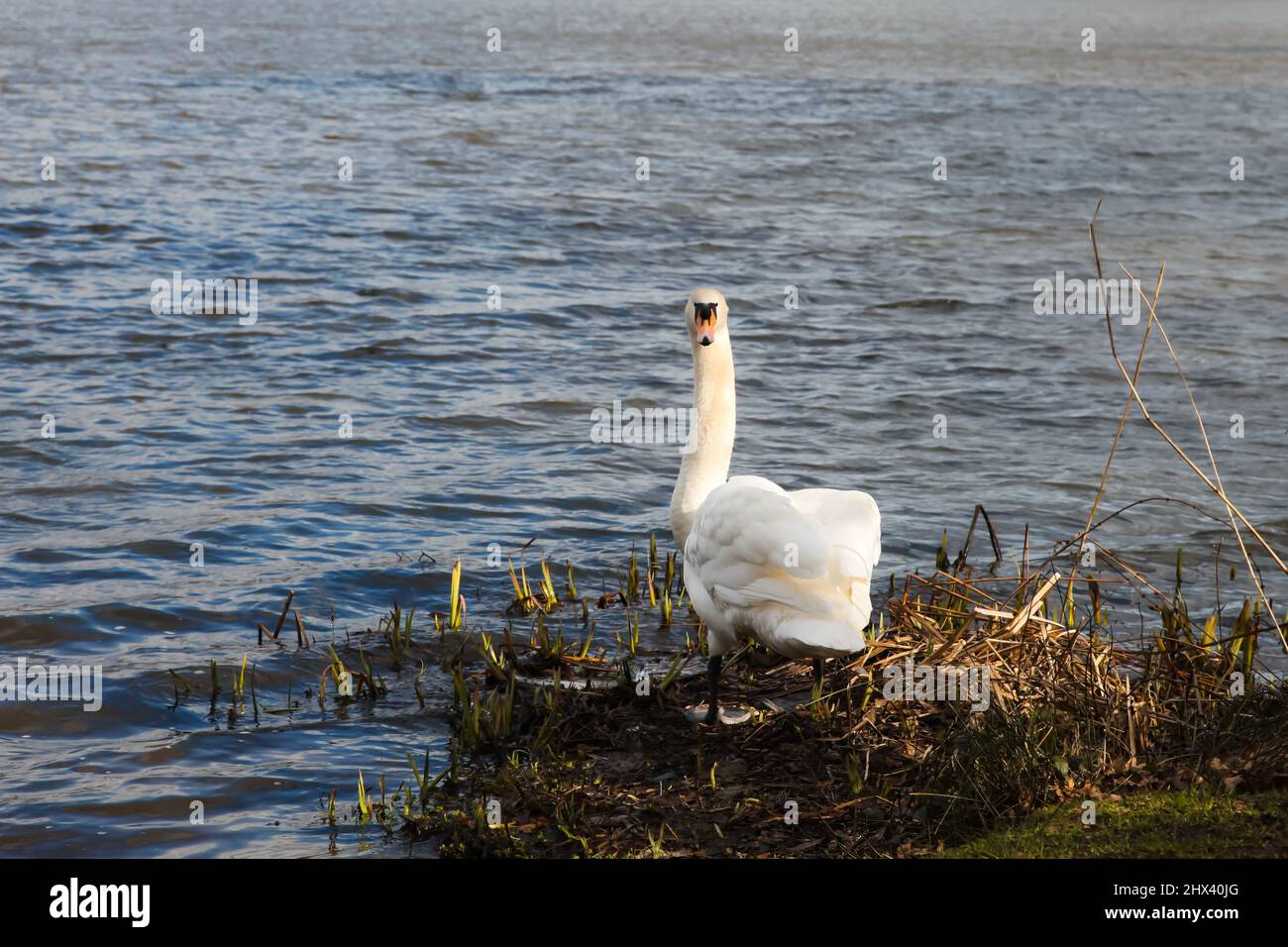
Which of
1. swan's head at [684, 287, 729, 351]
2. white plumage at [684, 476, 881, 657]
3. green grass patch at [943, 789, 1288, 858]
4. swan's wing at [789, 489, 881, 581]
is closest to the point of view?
green grass patch at [943, 789, 1288, 858]

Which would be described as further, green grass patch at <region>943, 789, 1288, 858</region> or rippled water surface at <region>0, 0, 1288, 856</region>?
rippled water surface at <region>0, 0, 1288, 856</region>

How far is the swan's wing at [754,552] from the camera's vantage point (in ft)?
18.1

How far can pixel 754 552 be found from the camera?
5.65m

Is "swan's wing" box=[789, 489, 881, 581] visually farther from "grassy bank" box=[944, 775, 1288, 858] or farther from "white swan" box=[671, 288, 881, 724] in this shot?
"grassy bank" box=[944, 775, 1288, 858]

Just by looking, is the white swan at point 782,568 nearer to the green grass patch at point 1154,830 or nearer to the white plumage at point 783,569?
the white plumage at point 783,569

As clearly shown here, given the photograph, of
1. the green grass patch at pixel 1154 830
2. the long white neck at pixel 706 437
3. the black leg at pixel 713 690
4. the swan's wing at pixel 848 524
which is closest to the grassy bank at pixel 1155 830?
the green grass patch at pixel 1154 830

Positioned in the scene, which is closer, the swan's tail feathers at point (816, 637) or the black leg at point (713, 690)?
the swan's tail feathers at point (816, 637)

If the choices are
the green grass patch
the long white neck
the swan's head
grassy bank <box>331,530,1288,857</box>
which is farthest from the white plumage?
the swan's head

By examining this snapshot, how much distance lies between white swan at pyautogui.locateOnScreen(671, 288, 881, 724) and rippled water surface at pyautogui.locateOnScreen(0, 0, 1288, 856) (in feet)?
4.53

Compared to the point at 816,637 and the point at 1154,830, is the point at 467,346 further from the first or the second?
the point at 1154,830

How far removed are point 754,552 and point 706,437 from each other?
1317mm

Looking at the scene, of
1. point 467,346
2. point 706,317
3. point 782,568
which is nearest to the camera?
point 782,568

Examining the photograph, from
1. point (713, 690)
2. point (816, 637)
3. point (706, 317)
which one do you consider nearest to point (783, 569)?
point (816, 637)

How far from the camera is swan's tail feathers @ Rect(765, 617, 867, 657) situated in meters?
5.24
